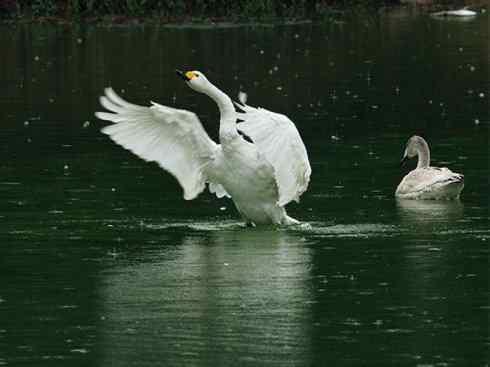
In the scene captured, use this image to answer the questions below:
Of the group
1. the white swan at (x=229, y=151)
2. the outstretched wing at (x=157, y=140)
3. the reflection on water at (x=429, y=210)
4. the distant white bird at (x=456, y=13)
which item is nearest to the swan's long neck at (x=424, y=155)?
the reflection on water at (x=429, y=210)

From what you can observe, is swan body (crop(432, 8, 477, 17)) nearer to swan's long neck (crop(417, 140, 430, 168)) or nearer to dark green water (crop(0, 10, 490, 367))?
dark green water (crop(0, 10, 490, 367))

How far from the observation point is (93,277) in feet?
44.0

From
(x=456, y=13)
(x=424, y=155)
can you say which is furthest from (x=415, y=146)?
(x=456, y=13)

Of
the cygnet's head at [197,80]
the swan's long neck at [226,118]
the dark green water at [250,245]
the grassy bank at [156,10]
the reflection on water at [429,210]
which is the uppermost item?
the cygnet's head at [197,80]

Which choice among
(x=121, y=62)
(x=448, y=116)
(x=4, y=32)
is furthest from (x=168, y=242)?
(x=4, y=32)

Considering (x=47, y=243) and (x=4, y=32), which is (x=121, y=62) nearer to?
(x=4, y=32)

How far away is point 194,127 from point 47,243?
6.07 ft

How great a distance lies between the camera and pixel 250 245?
1501 centimetres

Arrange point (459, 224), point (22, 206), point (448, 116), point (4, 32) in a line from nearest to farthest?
point (459, 224) < point (22, 206) < point (448, 116) < point (4, 32)

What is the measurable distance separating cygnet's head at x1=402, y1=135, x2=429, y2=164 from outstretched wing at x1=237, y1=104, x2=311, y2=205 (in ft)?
14.1

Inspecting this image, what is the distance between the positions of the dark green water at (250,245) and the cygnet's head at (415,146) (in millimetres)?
263

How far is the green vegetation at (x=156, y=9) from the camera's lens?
4853 cm

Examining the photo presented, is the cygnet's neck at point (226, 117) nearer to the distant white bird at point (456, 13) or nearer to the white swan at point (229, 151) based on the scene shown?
the white swan at point (229, 151)

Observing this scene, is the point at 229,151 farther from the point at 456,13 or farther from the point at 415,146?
the point at 456,13
